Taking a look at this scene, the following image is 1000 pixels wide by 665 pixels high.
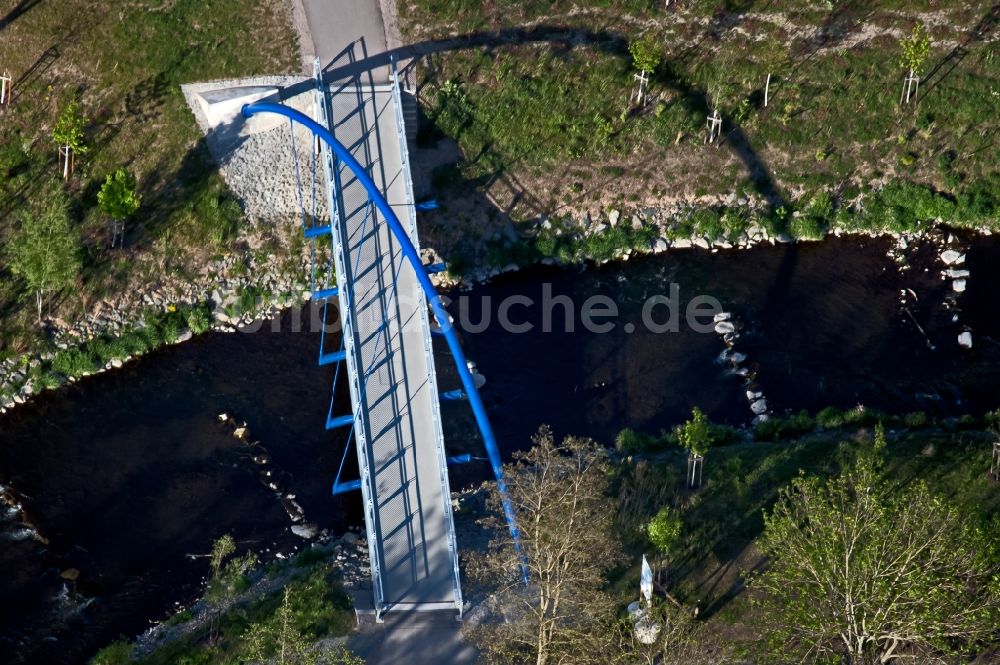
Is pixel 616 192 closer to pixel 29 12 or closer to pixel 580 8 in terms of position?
pixel 580 8

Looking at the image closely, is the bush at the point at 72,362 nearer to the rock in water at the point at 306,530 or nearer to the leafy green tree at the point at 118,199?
the leafy green tree at the point at 118,199

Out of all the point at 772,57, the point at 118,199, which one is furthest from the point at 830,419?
the point at 118,199

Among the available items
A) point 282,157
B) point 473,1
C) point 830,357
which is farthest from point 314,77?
point 830,357

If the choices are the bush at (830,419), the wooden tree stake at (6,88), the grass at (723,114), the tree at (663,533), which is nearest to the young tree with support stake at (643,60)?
the grass at (723,114)

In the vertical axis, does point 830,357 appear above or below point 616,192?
below

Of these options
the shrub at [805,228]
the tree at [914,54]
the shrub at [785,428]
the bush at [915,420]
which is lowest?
the bush at [915,420]

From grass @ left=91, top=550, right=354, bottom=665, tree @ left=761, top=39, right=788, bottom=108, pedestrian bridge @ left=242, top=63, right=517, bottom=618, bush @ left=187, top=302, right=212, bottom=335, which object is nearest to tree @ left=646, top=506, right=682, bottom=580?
pedestrian bridge @ left=242, top=63, right=517, bottom=618
